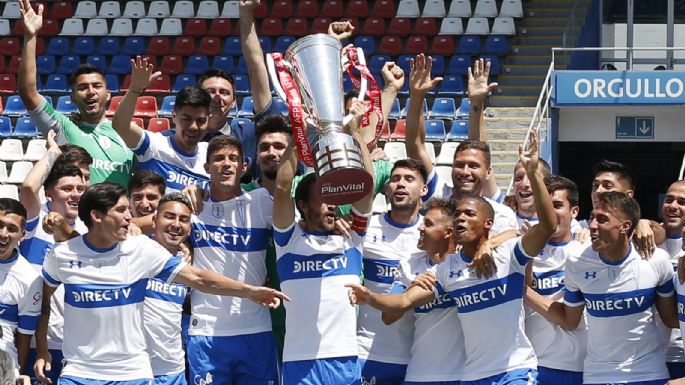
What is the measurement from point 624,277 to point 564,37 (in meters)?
9.68

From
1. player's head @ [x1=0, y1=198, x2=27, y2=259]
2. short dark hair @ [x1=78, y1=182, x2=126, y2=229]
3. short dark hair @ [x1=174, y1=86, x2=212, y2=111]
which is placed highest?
short dark hair @ [x1=174, y1=86, x2=212, y2=111]

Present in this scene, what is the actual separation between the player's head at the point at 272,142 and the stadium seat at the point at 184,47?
1098cm

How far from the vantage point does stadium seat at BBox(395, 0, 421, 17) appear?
690 inches

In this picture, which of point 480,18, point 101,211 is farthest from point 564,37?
point 101,211

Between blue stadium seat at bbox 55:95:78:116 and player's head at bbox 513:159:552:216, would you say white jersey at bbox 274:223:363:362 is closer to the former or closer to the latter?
player's head at bbox 513:159:552:216

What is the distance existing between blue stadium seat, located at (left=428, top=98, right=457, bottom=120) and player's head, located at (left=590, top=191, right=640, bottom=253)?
29.7 feet

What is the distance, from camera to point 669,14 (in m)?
17.4

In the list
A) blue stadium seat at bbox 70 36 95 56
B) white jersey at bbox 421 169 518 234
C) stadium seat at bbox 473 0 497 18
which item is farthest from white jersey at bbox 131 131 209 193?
blue stadium seat at bbox 70 36 95 56

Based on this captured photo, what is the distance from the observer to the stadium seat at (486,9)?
17.1m

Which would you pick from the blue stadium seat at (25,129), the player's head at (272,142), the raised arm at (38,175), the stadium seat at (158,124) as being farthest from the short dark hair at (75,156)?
the blue stadium seat at (25,129)

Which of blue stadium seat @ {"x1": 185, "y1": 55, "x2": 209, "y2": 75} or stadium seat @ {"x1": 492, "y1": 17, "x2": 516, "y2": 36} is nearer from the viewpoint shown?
stadium seat @ {"x1": 492, "y1": 17, "x2": 516, "y2": 36}

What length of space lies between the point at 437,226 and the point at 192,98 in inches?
63.9

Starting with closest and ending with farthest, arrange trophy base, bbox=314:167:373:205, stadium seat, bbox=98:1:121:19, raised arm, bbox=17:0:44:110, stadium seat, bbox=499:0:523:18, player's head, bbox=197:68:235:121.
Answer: trophy base, bbox=314:167:373:205 → raised arm, bbox=17:0:44:110 → player's head, bbox=197:68:235:121 → stadium seat, bbox=499:0:523:18 → stadium seat, bbox=98:1:121:19

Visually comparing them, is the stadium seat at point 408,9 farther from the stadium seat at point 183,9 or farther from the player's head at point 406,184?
the player's head at point 406,184
